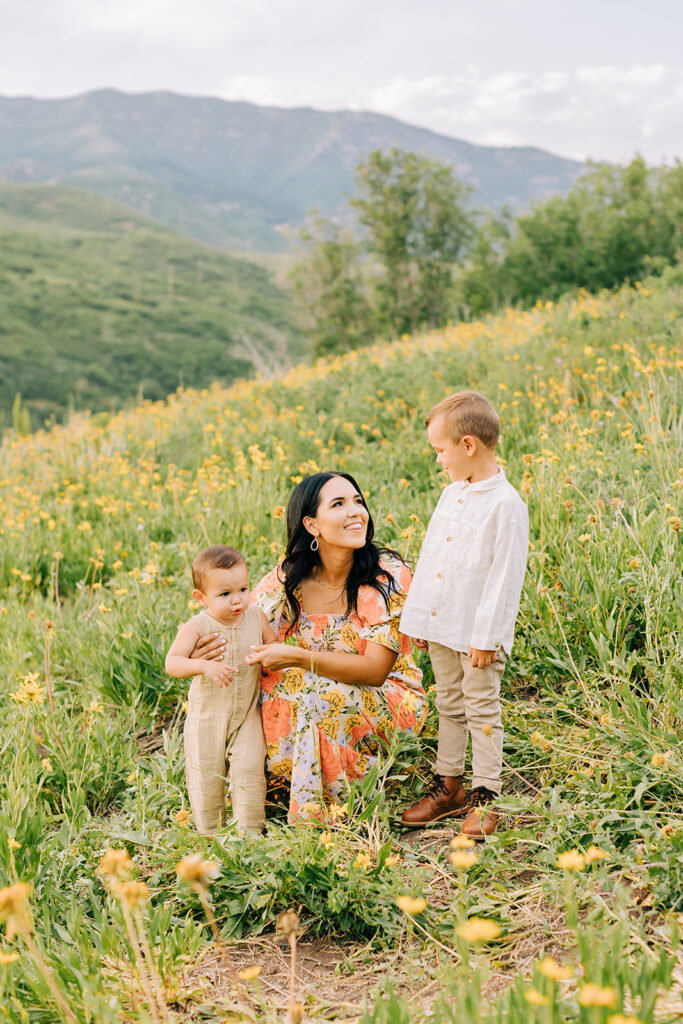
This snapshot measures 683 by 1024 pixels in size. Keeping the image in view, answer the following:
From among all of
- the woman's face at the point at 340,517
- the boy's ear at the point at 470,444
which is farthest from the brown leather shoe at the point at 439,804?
the boy's ear at the point at 470,444

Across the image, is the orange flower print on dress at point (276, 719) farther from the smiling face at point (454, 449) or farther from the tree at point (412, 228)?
the tree at point (412, 228)

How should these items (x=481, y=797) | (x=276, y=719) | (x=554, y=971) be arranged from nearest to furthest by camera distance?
(x=554, y=971) → (x=481, y=797) → (x=276, y=719)

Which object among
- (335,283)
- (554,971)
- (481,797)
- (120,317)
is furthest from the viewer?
(120,317)

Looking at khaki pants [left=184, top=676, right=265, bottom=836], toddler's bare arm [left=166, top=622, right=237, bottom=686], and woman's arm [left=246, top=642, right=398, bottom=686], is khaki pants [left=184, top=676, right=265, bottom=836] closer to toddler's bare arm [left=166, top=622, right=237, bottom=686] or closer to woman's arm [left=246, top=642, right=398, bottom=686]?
toddler's bare arm [left=166, top=622, right=237, bottom=686]

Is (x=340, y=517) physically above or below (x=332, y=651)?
above

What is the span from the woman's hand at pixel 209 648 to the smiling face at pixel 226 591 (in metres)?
0.08

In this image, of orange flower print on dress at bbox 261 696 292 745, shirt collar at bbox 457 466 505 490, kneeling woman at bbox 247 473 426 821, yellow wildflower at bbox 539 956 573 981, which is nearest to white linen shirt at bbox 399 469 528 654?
shirt collar at bbox 457 466 505 490

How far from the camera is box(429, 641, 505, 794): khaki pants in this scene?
239cm

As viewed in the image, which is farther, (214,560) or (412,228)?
(412,228)

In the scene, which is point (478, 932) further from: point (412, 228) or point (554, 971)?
point (412, 228)

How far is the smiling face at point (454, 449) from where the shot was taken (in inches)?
97.1

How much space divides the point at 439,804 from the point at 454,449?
1.21 m

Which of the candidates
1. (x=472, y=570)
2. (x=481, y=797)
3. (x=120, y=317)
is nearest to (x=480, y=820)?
(x=481, y=797)

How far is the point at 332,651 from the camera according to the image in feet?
9.05
